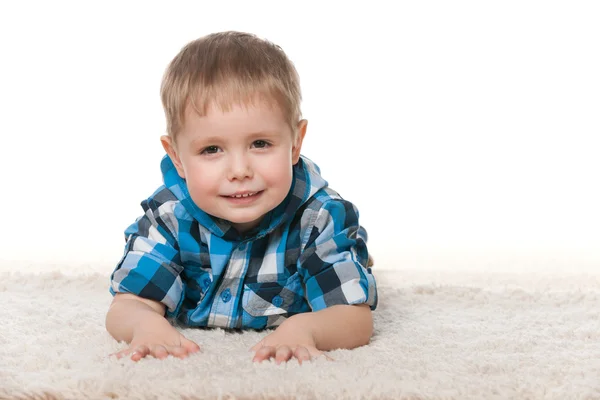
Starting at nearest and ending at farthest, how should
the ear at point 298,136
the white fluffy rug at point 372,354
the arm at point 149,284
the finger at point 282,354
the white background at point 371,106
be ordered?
the white fluffy rug at point 372,354 → the finger at point 282,354 → the arm at point 149,284 → the ear at point 298,136 → the white background at point 371,106

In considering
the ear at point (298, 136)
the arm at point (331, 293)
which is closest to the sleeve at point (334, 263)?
the arm at point (331, 293)

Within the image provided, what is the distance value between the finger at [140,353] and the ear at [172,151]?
33cm

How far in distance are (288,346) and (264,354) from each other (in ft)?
0.13

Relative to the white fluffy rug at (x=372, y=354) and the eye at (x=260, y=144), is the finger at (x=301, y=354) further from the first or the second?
the eye at (x=260, y=144)

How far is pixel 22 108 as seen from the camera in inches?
123

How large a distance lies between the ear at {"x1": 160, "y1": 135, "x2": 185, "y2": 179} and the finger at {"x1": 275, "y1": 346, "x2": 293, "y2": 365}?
1.25 feet

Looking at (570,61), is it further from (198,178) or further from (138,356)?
(138,356)

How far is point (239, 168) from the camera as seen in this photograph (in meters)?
1.27

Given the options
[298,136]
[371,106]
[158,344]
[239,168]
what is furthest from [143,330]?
[371,106]

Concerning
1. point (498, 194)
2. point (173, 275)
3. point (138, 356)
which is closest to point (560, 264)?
point (498, 194)

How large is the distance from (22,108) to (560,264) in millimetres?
2018

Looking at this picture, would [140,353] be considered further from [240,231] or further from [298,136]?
[298,136]

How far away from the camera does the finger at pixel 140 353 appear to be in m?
1.15

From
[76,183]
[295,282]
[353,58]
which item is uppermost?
[353,58]
